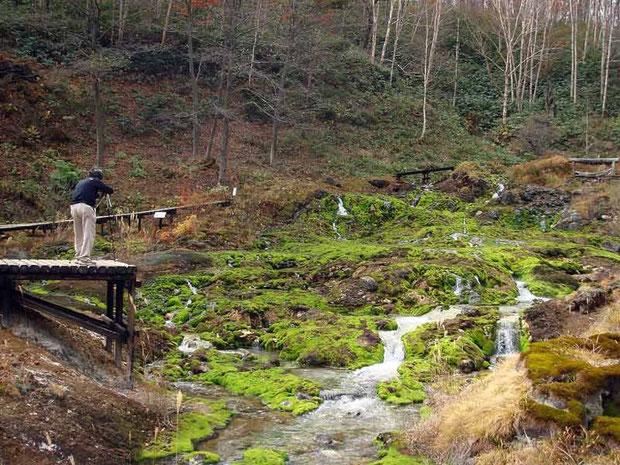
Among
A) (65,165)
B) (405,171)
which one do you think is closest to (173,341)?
(65,165)

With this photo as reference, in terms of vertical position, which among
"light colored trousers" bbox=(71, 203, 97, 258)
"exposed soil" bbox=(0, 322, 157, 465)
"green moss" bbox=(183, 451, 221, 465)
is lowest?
"green moss" bbox=(183, 451, 221, 465)

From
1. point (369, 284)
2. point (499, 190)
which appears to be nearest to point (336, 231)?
point (369, 284)

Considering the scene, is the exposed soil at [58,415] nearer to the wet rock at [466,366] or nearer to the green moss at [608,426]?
the green moss at [608,426]

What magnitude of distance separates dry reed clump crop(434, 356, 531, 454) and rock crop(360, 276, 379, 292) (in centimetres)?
973

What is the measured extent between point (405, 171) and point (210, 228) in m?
15.5

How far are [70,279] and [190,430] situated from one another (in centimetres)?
336

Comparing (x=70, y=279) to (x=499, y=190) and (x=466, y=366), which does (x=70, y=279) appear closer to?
(x=466, y=366)

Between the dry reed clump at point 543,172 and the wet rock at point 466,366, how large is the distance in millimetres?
21364

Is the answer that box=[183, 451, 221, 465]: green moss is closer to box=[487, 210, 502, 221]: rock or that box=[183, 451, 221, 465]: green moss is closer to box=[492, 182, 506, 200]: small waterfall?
box=[487, 210, 502, 221]: rock

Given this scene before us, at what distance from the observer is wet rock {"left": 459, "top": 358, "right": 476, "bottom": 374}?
567 inches

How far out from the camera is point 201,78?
41781mm

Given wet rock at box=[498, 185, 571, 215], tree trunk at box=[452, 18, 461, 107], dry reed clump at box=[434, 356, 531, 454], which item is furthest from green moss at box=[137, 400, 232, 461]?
tree trunk at box=[452, 18, 461, 107]

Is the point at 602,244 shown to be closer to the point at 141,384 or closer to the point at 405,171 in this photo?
the point at 405,171

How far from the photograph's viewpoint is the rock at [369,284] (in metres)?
20.1
